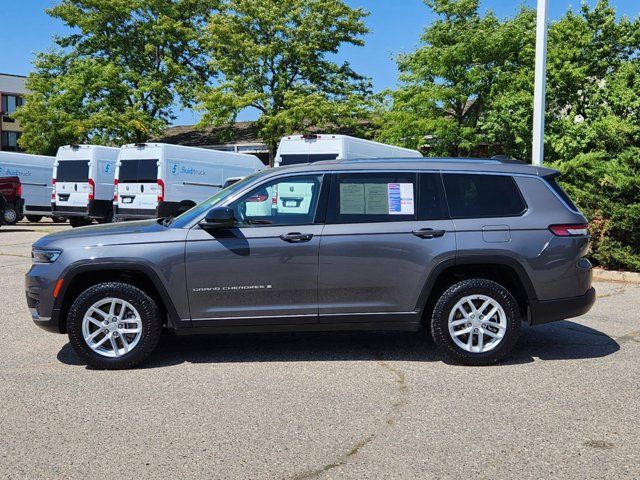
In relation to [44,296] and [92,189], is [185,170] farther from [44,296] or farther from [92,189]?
[44,296]

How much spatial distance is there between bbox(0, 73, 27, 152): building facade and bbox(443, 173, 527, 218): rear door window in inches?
2586

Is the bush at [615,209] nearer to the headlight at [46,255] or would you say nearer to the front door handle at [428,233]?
the front door handle at [428,233]

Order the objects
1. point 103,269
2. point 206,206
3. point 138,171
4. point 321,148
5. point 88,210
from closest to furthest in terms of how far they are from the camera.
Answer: point 103,269 → point 206,206 → point 321,148 → point 138,171 → point 88,210

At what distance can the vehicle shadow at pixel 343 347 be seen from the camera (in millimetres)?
5523

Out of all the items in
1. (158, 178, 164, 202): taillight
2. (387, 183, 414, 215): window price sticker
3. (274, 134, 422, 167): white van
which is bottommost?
(387, 183, 414, 215): window price sticker

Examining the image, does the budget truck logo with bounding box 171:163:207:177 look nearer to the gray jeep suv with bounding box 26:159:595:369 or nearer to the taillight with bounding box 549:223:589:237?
the gray jeep suv with bounding box 26:159:595:369

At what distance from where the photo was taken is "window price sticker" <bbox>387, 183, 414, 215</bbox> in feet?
17.4

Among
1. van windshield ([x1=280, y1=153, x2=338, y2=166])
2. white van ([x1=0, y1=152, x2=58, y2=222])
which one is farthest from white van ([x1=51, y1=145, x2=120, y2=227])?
van windshield ([x1=280, y1=153, x2=338, y2=166])

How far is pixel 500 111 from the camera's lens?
18.8 meters

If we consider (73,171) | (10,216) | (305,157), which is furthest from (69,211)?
(305,157)

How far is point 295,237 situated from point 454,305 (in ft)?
Result: 4.79

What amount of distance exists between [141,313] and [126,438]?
1506 mm

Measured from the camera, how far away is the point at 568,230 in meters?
5.30

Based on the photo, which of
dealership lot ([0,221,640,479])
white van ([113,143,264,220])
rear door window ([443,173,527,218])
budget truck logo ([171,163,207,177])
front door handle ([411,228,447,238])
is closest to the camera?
dealership lot ([0,221,640,479])
